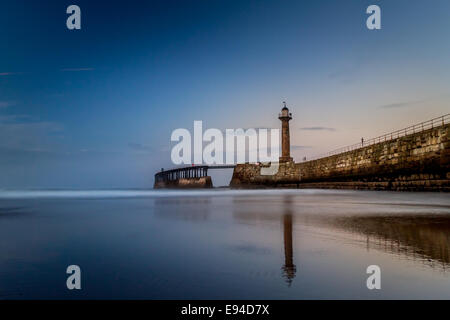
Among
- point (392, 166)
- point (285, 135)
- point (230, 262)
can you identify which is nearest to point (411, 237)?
point (230, 262)

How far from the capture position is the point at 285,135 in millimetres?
49938

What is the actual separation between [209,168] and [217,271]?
60550mm

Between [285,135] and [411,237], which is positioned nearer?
[411,237]

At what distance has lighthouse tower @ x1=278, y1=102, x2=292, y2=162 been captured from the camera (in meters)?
48.8

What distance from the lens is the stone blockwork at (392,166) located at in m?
15.2

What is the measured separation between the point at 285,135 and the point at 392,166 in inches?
1191

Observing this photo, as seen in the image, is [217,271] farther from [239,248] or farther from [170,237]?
[170,237]

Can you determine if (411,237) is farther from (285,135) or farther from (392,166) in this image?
(285,135)

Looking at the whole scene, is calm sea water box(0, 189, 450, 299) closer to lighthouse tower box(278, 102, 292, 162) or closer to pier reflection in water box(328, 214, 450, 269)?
pier reflection in water box(328, 214, 450, 269)

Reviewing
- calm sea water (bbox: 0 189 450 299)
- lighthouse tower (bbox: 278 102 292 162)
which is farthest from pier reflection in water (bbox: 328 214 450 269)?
lighthouse tower (bbox: 278 102 292 162)

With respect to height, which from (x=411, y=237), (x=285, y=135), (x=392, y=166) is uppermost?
(x=285, y=135)

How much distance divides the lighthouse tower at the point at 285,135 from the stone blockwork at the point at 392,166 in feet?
32.7

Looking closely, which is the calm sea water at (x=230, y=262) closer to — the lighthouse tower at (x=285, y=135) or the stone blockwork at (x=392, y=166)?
the stone blockwork at (x=392, y=166)

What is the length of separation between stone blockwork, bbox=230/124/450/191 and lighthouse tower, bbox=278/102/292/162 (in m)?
9.97
